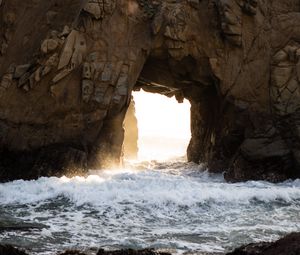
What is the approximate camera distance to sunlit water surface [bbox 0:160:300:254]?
36.6 feet

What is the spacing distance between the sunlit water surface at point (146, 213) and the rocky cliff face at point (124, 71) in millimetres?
3327

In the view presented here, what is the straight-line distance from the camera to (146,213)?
565 inches

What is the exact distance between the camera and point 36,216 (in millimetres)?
13422

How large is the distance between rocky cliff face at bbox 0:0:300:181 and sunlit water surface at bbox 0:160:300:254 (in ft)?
10.9

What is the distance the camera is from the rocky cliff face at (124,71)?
69.1 ft

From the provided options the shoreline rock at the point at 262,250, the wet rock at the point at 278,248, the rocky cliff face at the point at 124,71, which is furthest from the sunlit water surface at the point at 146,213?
the rocky cliff face at the point at 124,71

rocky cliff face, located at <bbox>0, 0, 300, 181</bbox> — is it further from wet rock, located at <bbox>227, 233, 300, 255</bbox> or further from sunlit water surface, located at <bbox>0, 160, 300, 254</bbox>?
wet rock, located at <bbox>227, 233, 300, 255</bbox>

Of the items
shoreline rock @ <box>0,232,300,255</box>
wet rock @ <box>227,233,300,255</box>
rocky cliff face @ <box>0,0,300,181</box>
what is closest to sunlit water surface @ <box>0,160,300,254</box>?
shoreline rock @ <box>0,232,300,255</box>

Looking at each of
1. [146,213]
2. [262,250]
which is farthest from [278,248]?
[146,213]

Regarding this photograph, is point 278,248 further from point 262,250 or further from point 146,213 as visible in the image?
point 146,213

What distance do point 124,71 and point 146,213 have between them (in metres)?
9.67

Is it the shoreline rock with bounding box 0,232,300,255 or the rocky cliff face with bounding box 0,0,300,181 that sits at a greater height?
the rocky cliff face with bounding box 0,0,300,181

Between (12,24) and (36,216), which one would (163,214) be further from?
(12,24)

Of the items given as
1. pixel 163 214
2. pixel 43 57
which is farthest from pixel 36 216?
pixel 43 57
